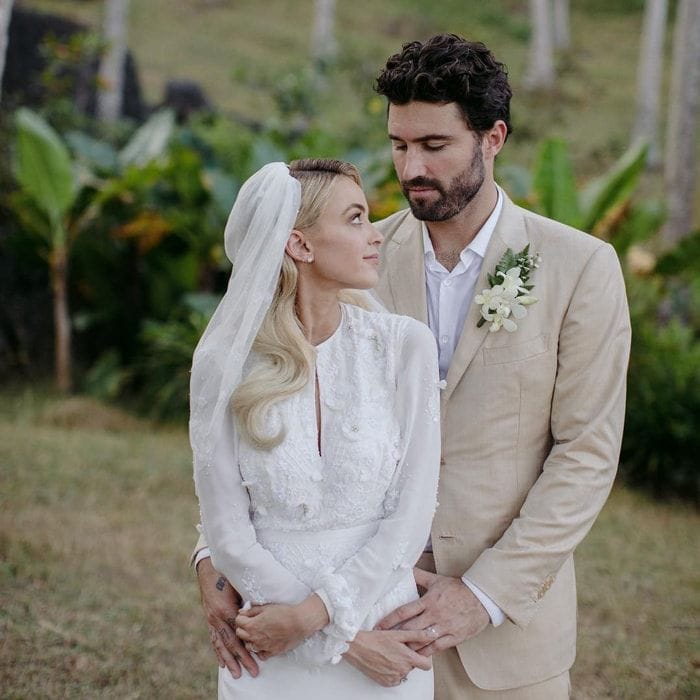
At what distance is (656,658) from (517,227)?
9.55 feet

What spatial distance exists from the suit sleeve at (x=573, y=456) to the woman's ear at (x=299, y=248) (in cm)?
71

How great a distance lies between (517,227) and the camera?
289 centimetres

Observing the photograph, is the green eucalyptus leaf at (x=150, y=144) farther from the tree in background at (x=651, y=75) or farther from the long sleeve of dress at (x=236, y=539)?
the tree in background at (x=651, y=75)

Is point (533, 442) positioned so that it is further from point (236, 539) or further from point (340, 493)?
point (236, 539)

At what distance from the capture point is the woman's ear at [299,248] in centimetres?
259

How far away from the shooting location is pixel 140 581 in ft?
17.8

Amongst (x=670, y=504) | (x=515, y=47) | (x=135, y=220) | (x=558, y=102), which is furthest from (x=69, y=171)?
(x=515, y=47)

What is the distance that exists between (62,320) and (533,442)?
6.82 metres

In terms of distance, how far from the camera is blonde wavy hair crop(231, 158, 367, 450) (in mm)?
2477

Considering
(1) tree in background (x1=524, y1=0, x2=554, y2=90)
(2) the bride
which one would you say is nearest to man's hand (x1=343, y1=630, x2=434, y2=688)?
(2) the bride

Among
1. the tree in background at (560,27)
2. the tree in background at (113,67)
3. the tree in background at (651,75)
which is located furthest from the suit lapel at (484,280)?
the tree in background at (560,27)

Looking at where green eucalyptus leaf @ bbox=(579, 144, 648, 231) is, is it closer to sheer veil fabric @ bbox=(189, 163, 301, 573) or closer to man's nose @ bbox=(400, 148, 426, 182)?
man's nose @ bbox=(400, 148, 426, 182)

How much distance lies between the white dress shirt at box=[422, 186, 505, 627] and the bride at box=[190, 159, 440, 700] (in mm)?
308

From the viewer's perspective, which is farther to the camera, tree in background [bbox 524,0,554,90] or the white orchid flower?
tree in background [bbox 524,0,554,90]
